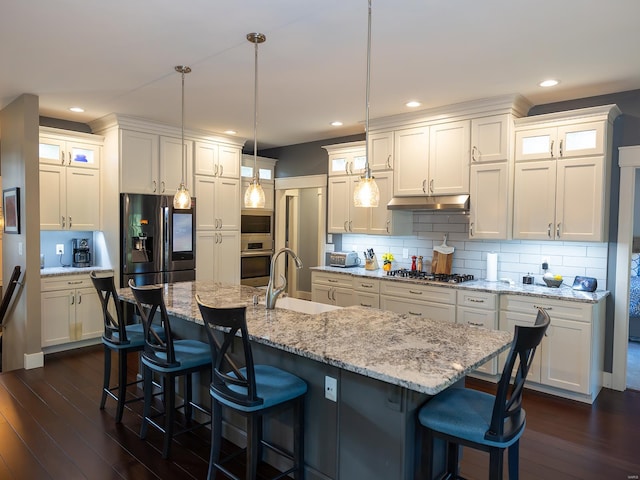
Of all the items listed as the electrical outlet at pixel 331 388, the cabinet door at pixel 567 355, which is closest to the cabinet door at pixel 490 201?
the cabinet door at pixel 567 355

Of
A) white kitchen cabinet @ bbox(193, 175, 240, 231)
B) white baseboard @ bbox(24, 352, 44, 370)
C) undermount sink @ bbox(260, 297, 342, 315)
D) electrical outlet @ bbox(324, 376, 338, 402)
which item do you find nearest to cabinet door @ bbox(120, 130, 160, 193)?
white kitchen cabinet @ bbox(193, 175, 240, 231)

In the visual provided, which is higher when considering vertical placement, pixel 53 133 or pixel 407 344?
pixel 53 133

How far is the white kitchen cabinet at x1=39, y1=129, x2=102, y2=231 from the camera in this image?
15.8 feet

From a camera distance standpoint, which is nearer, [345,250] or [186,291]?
[186,291]

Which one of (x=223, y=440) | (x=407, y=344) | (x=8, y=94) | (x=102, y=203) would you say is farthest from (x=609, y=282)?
(x=8, y=94)

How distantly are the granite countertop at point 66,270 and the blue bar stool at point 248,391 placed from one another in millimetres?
3308

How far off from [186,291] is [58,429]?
129cm

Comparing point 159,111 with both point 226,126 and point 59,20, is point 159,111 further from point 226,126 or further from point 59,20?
point 59,20

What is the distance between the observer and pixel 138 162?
5164mm

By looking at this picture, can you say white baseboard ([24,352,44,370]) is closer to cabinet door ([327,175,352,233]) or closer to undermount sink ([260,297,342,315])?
undermount sink ([260,297,342,315])

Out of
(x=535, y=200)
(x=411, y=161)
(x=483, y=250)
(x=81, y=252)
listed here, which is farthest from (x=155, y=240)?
(x=535, y=200)

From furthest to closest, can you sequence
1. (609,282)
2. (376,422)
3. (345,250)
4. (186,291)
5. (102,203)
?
(345,250) → (102,203) → (609,282) → (186,291) → (376,422)

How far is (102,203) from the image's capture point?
5.27 meters

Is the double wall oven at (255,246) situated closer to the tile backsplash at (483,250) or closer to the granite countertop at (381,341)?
the tile backsplash at (483,250)
